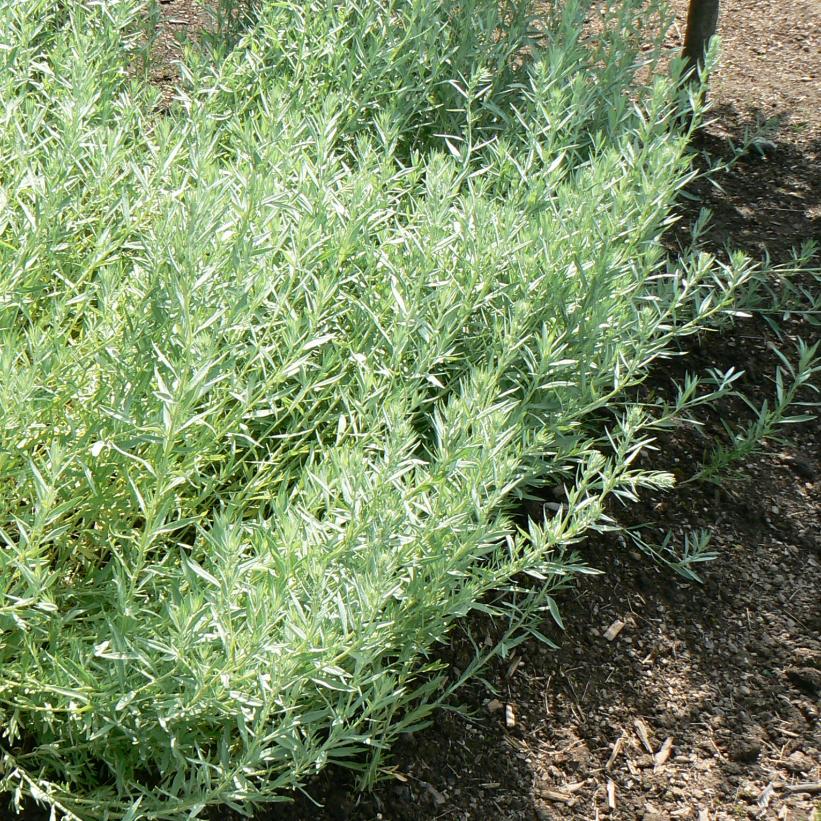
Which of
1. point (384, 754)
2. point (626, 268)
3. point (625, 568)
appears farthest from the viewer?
point (625, 568)

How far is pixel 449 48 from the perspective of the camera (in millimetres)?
3732

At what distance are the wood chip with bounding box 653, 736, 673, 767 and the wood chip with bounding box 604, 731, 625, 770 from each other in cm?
10

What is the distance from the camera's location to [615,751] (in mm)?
2787

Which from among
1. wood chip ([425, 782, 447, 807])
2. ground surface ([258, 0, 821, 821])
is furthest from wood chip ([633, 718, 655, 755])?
wood chip ([425, 782, 447, 807])

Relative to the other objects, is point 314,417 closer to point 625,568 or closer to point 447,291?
point 447,291

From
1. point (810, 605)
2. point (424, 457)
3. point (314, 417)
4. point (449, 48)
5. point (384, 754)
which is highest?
point (449, 48)

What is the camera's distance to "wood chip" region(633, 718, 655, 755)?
111 inches

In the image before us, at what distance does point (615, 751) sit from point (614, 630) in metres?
0.37

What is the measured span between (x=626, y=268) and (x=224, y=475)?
3.92 ft

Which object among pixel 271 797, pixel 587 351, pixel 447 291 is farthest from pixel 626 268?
pixel 271 797

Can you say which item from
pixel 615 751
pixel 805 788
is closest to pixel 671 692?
pixel 615 751

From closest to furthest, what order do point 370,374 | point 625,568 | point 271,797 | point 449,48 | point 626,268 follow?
point 271,797, point 370,374, point 626,268, point 625,568, point 449,48

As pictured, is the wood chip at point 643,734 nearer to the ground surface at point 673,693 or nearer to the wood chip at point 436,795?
the ground surface at point 673,693

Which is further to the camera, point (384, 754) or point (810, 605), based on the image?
point (810, 605)
